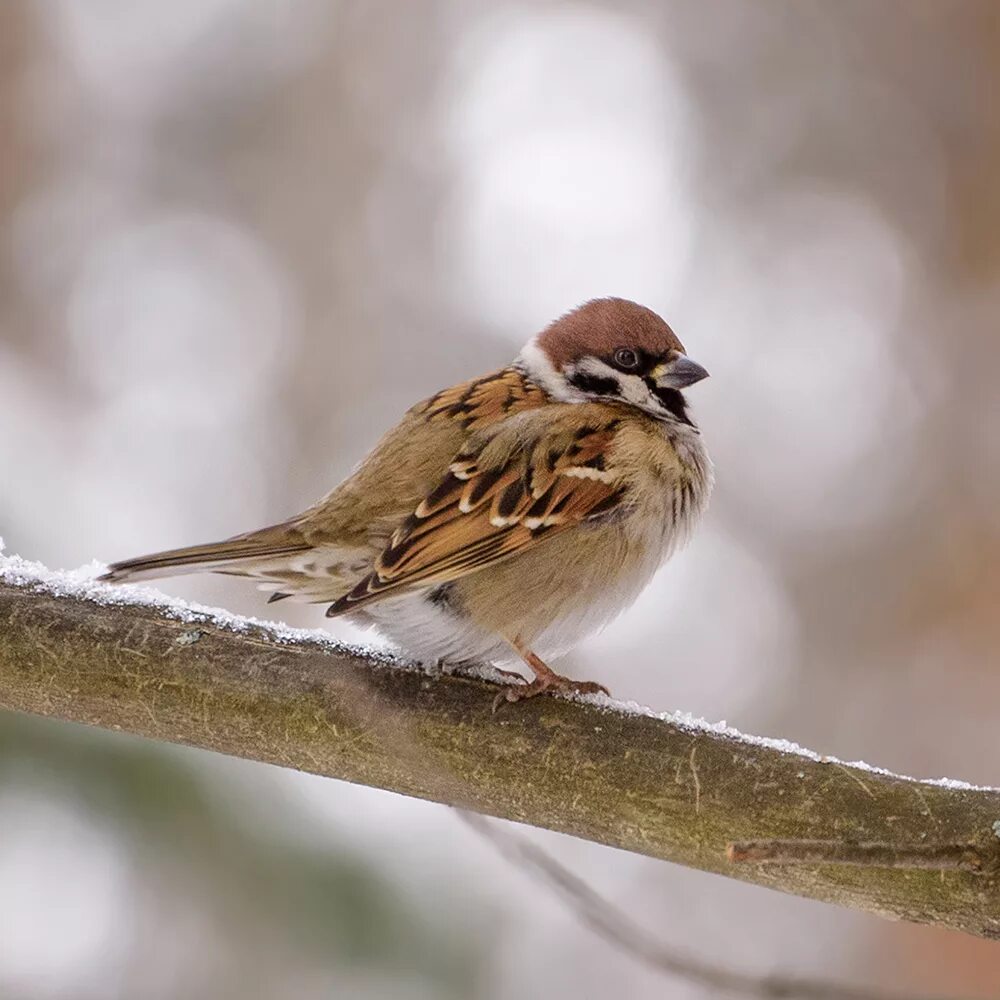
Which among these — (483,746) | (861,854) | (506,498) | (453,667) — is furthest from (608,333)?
(861,854)

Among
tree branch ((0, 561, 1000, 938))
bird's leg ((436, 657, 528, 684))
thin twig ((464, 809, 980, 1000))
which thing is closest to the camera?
thin twig ((464, 809, 980, 1000))

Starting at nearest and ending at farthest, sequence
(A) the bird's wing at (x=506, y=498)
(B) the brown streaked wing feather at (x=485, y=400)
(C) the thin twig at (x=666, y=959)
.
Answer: (C) the thin twig at (x=666, y=959)
(A) the bird's wing at (x=506, y=498)
(B) the brown streaked wing feather at (x=485, y=400)

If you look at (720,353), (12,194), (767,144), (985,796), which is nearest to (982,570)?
(720,353)

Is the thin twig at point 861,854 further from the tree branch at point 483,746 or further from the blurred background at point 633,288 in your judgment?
the blurred background at point 633,288

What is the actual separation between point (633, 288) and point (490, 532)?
3.61 m

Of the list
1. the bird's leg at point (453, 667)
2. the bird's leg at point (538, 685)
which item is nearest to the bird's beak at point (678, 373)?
the bird's leg at point (538, 685)

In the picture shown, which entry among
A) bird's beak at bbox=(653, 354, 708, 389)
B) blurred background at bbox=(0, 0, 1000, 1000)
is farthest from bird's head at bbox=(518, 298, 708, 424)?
blurred background at bbox=(0, 0, 1000, 1000)

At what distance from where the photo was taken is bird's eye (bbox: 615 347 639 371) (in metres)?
3.16

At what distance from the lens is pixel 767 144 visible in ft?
21.9

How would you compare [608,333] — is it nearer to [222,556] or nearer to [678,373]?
[678,373]

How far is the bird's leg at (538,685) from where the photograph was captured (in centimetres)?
221

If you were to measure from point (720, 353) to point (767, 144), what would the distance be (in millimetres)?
1181

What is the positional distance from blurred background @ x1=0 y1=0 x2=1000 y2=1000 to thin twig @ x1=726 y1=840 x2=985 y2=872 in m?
3.13

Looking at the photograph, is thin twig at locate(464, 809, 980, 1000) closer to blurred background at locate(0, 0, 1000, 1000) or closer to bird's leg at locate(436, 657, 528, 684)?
bird's leg at locate(436, 657, 528, 684)
